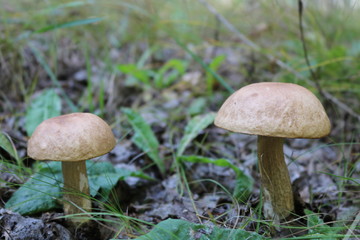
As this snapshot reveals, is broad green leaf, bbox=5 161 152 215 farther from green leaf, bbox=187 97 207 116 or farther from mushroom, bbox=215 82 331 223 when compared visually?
green leaf, bbox=187 97 207 116

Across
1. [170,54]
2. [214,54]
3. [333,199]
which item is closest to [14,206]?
[333,199]

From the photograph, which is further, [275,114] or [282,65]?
[282,65]

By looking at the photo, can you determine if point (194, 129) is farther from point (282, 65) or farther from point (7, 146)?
point (7, 146)

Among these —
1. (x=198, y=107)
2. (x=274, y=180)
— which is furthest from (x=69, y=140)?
(x=198, y=107)

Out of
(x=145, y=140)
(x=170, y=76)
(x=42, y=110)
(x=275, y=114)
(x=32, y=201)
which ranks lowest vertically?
(x=32, y=201)

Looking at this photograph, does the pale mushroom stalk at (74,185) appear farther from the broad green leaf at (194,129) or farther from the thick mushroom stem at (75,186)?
the broad green leaf at (194,129)

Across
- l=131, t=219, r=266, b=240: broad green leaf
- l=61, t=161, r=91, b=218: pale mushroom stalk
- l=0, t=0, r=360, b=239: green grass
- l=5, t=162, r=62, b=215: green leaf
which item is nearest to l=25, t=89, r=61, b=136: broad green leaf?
l=0, t=0, r=360, b=239: green grass

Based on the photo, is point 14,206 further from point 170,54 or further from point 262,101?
point 170,54
